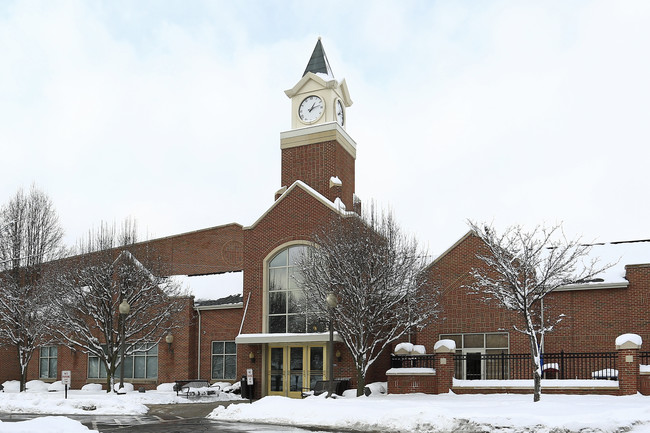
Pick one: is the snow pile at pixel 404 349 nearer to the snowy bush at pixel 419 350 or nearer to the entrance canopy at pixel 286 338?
the snowy bush at pixel 419 350

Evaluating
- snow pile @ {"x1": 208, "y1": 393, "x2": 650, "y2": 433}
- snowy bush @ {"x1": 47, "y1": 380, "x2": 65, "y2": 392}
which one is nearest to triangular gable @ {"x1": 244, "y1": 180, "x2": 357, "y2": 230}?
snow pile @ {"x1": 208, "y1": 393, "x2": 650, "y2": 433}

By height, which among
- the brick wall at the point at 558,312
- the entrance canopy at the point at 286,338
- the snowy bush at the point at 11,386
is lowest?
the snowy bush at the point at 11,386

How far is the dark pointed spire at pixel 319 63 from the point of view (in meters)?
33.2

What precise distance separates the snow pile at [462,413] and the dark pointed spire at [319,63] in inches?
692

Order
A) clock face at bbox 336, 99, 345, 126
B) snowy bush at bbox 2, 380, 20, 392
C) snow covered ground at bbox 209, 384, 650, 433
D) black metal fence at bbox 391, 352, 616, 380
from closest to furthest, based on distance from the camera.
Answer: snow covered ground at bbox 209, 384, 650, 433 → black metal fence at bbox 391, 352, 616, 380 → clock face at bbox 336, 99, 345, 126 → snowy bush at bbox 2, 380, 20, 392

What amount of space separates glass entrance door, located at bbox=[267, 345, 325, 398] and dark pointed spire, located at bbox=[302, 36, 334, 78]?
44.3 ft

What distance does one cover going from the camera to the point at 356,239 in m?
24.2

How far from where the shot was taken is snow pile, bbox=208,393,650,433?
14602mm

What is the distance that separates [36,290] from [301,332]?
49.2 ft

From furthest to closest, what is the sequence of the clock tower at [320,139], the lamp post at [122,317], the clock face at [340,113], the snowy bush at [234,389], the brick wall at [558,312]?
the clock face at [340,113]
the clock tower at [320,139]
the snowy bush at [234,389]
the lamp post at [122,317]
the brick wall at [558,312]

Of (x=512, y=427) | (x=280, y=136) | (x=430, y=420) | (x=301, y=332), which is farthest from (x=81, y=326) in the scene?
(x=512, y=427)

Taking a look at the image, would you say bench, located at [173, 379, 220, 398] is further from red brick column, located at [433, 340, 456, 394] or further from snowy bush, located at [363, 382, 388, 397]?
red brick column, located at [433, 340, 456, 394]

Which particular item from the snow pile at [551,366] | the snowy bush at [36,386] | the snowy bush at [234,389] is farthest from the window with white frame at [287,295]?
the snowy bush at [36,386]

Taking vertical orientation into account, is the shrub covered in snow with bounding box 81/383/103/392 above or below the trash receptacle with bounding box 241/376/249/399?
below
